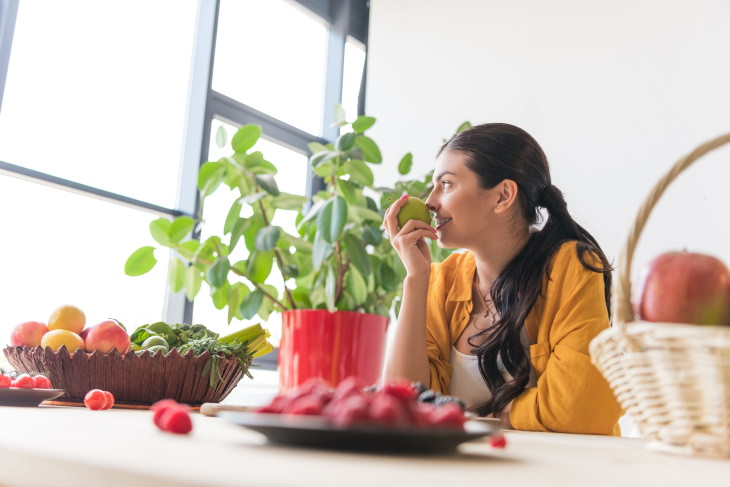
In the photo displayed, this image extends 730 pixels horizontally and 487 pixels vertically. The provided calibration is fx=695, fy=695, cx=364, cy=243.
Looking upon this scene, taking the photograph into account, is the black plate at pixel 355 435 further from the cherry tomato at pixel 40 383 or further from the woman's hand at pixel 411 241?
the woman's hand at pixel 411 241

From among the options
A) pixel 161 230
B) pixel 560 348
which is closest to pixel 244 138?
pixel 161 230

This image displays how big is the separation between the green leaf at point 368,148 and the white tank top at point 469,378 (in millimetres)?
1261

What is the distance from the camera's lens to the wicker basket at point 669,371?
2.10 ft

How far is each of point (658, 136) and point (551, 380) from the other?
1.87m

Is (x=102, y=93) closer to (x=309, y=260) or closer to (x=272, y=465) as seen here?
(x=309, y=260)

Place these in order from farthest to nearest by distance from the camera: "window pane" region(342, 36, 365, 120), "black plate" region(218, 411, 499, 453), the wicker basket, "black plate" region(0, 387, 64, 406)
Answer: "window pane" region(342, 36, 365, 120), "black plate" region(0, 387, 64, 406), the wicker basket, "black plate" region(218, 411, 499, 453)

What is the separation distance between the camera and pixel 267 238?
8.18ft

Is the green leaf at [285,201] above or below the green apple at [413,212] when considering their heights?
above

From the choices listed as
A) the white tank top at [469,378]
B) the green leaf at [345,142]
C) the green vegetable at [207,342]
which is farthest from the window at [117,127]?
the white tank top at [469,378]

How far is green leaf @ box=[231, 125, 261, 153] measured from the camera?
2539 mm

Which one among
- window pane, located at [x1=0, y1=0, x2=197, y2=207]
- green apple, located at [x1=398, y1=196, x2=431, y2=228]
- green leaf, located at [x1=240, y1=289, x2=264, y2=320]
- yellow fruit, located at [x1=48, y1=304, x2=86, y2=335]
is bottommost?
yellow fruit, located at [x1=48, y1=304, x2=86, y2=335]

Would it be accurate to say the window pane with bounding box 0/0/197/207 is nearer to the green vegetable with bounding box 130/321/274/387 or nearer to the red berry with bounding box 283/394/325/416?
the green vegetable with bounding box 130/321/274/387

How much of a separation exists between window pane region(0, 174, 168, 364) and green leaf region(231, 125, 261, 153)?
82cm

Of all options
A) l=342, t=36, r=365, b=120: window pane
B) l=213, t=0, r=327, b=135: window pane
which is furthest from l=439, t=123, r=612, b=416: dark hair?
l=342, t=36, r=365, b=120: window pane
